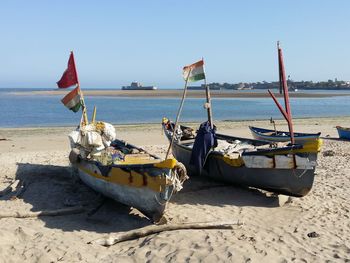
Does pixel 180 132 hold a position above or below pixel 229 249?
above

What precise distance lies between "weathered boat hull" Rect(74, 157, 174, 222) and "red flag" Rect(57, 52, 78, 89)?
9.92ft

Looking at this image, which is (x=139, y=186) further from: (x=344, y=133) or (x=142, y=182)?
(x=344, y=133)

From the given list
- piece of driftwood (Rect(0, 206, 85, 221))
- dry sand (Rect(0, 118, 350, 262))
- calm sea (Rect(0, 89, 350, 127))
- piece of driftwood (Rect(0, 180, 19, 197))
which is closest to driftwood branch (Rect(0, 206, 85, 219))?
piece of driftwood (Rect(0, 206, 85, 221))

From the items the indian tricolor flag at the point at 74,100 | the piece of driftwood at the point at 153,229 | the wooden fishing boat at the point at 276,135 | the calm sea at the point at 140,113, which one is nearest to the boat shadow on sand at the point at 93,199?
the piece of driftwood at the point at 153,229

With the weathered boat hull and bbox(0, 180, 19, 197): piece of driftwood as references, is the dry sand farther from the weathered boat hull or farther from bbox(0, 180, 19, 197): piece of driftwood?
Result: the weathered boat hull

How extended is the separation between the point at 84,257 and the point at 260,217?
12.0 ft

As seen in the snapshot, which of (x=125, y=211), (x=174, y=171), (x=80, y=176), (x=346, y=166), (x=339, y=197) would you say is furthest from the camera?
(x=346, y=166)

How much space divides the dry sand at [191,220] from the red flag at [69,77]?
2.49 metres

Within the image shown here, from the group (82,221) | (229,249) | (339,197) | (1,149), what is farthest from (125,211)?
(1,149)

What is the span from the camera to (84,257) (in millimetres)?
7066

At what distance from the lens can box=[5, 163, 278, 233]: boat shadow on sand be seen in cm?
862

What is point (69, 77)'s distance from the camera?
11.6m

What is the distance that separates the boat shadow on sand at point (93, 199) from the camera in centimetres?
862

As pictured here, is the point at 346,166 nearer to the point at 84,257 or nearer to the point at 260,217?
the point at 260,217
